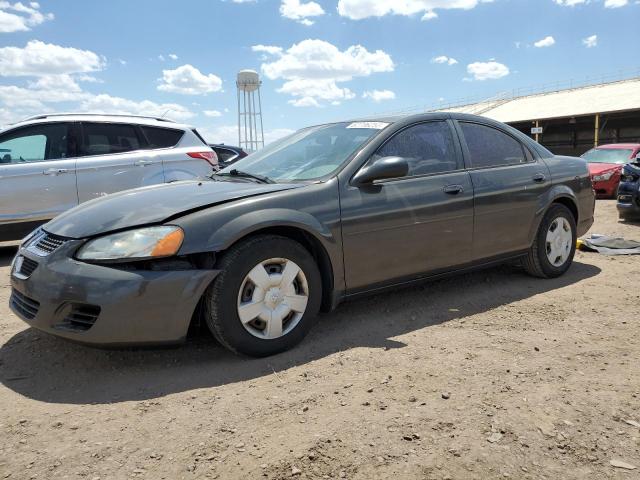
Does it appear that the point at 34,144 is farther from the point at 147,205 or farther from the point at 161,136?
the point at 147,205

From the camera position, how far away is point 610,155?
13.5m

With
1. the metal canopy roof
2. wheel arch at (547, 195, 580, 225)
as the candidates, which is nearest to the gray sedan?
wheel arch at (547, 195, 580, 225)

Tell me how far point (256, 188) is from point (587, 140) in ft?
127

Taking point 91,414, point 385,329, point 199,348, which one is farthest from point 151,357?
point 385,329

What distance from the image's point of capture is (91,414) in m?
2.55

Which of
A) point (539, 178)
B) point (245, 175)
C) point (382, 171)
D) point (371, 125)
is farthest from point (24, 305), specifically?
point (539, 178)

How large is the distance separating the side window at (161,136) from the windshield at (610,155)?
10.1m

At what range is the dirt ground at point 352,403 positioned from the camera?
2.12m

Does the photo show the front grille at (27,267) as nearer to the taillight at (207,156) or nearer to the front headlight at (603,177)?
the taillight at (207,156)

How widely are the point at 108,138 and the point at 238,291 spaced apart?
492 centimetres

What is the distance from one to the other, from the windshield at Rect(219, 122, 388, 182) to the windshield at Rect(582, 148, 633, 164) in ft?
36.1

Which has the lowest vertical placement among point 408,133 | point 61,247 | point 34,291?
point 34,291

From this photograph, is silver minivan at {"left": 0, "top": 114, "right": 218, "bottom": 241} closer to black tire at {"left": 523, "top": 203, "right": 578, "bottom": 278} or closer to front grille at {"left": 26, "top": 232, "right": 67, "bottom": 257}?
front grille at {"left": 26, "top": 232, "right": 67, "bottom": 257}

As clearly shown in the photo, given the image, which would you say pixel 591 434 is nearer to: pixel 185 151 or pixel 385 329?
pixel 385 329
